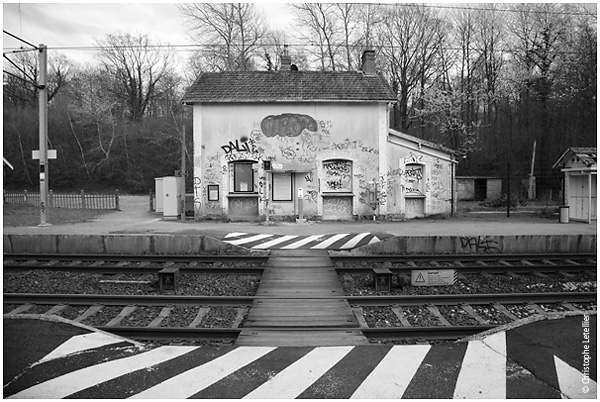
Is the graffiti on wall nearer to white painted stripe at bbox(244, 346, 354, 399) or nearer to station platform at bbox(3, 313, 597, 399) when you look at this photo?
station platform at bbox(3, 313, 597, 399)

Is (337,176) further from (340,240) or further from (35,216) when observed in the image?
(35,216)

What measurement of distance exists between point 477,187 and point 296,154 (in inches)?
900

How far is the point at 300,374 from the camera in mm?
4918

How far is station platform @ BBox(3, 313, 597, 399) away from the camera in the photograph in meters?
4.52

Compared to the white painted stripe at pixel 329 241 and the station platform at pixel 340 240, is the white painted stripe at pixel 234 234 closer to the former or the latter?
the station platform at pixel 340 240

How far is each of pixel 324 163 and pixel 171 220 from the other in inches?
300

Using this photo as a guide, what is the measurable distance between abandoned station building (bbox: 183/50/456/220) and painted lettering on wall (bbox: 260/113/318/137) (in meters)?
0.05

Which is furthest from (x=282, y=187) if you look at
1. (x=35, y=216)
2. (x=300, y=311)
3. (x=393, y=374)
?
(x=393, y=374)

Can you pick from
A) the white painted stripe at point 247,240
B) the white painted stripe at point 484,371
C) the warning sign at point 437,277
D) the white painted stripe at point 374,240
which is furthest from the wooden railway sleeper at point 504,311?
the white painted stripe at point 247,240

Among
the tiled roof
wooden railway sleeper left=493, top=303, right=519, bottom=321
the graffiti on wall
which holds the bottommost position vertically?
wooden railway sleeper left=493, top=303, right=519, bottom=321

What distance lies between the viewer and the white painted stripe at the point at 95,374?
4473 millimetres

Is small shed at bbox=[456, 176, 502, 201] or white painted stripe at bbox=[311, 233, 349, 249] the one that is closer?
white painted stripe at bbox=[311, 233, 349, 249]

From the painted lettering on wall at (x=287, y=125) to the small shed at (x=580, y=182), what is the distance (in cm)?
1139

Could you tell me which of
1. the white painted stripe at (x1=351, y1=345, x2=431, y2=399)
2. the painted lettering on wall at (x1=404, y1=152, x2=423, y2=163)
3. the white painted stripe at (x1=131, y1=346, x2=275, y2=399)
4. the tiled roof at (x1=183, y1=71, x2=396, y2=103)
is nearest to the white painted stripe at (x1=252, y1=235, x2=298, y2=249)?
the white painted stripe at (x1=131, y1=346, x2=275, y2=399)
